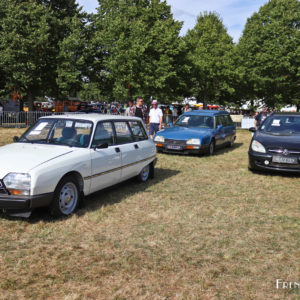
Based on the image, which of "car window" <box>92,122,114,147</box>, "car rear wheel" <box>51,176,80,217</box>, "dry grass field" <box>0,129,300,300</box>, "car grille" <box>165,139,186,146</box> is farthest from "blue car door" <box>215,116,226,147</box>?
"car rear wheel" <box>51,176,80,217</box>

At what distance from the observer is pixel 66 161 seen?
5430mm

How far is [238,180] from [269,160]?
38.6 inches

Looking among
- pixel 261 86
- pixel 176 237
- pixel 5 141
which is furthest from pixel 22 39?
pixel 176 237

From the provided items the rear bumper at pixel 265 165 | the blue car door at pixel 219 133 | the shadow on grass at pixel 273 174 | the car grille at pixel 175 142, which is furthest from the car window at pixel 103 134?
the blue car door at pixel 219 133

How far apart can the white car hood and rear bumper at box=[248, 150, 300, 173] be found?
530cm

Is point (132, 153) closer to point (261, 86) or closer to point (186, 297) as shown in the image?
point (186, 297)

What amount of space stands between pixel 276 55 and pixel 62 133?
26.4m

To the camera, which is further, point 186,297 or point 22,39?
point 22,39

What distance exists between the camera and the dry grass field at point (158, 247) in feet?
11.5

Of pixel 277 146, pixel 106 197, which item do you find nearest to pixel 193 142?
pixel 277 146

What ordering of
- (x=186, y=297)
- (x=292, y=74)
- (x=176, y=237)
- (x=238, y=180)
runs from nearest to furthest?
(x=186, y=297)
(x=176, y=237)
(x=238, y=180)
(x=292, y=74)

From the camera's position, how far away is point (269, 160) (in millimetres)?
9008

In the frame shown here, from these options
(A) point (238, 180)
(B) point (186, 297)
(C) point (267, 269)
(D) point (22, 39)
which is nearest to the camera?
(B) point (186, 297)

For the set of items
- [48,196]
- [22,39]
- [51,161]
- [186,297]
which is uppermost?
[22,39]
